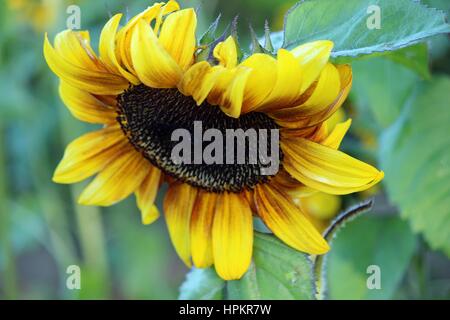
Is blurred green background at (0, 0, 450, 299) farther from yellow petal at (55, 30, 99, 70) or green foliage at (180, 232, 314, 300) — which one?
green foliage at (180, 232, 314, 300)

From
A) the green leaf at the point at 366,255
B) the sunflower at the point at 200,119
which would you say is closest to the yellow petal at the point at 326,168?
the sunflower at the point at 200,119

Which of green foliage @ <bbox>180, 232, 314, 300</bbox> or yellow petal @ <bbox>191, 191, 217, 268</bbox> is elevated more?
yellow petal @ <bbox>191, 191, 217, 268</bbox>

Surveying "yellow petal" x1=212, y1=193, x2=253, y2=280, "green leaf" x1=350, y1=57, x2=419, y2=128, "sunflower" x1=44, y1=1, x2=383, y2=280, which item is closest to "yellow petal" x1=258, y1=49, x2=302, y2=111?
"sunflower" x1=44, y1=1, x2=383, y2=280

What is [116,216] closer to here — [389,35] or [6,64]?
[6,64]

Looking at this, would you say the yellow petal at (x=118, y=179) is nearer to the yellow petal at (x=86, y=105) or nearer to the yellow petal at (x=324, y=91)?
the yellow petal at (x=86, y=105)

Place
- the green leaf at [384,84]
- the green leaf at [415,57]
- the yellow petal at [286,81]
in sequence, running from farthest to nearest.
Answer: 1. the green leaf at [384,84]
2. the green leaf at [415,57]
3. the yellow petal at [286,81]

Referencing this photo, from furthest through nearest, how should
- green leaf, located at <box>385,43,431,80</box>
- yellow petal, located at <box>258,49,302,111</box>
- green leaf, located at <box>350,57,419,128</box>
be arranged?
green leaf, located at <box>350,57,419,128</box>, green leaf, located at <box>385,43,431,80</box>, yellow petal, located at <box>258,49,302,111</box>
